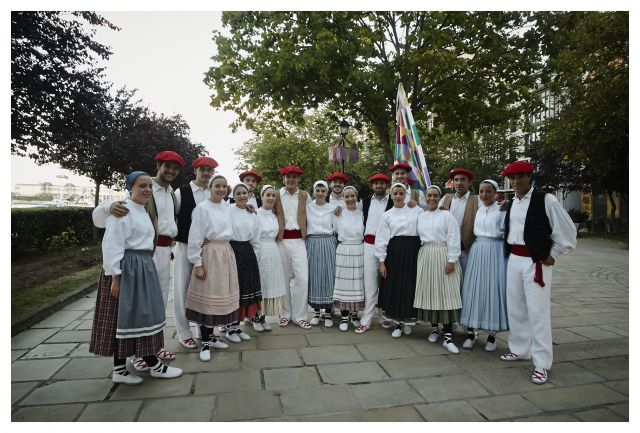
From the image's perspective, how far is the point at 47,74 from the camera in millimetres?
8477

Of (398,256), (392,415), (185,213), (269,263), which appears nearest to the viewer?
(392,415)

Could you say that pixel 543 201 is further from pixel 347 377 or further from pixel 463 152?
pixel 463 152

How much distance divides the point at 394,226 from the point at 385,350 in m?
1.53

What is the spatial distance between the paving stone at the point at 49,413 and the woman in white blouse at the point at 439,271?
3577 millimetres

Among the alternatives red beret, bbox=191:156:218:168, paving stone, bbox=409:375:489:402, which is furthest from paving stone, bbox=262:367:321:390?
red beret, bbox=191:156:218:168

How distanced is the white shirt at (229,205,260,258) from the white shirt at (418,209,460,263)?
2.10m

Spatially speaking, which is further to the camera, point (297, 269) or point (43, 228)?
point (43, 228)

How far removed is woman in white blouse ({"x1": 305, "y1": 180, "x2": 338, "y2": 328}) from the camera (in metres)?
5.37

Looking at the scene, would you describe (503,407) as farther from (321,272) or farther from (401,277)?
(321,272)

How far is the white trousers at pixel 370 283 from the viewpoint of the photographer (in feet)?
16.9

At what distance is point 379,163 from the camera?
30.1 m

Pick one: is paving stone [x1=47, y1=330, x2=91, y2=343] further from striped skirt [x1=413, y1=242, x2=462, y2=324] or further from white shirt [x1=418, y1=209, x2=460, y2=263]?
white shirt [x1=418, y1=209, x2=460, y2=263]

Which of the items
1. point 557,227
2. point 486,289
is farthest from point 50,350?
point 557,227

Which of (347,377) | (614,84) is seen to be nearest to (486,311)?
(347,377)
